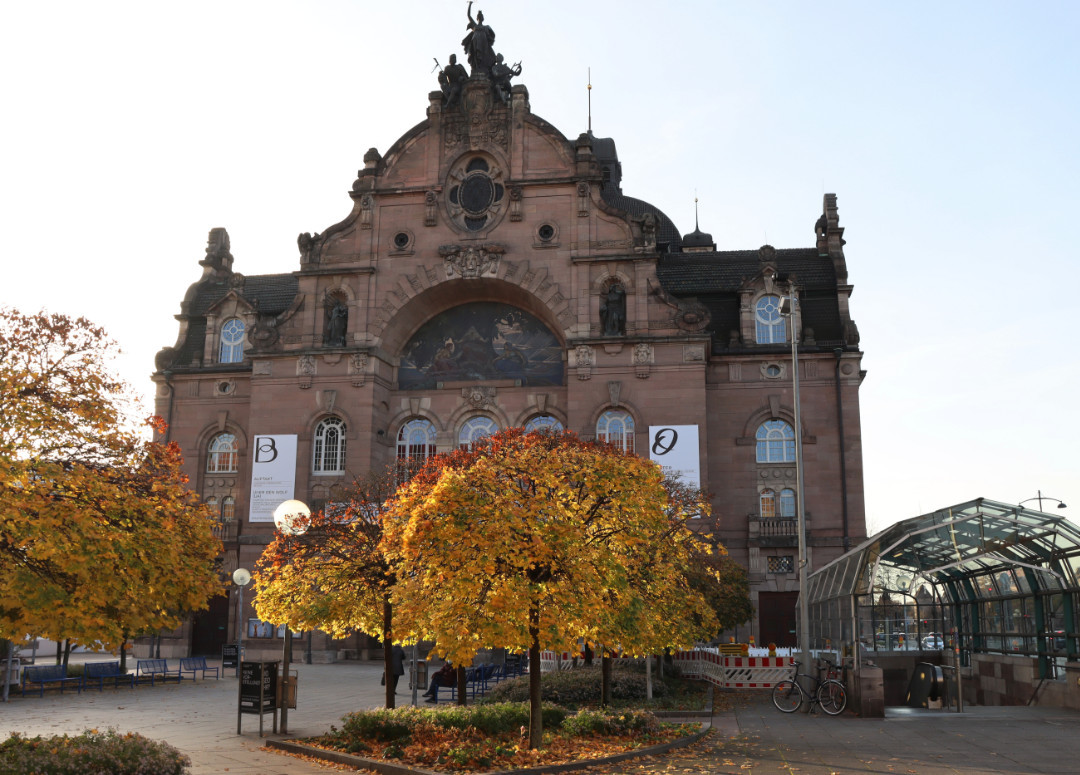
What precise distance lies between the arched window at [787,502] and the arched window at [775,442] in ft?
4.67

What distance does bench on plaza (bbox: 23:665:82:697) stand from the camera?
98.6 feet

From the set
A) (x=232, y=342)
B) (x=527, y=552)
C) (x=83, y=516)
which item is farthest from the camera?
(x=232, y=342)

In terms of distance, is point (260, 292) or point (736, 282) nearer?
point (736, 282)

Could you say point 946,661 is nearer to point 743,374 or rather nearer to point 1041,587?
point 1041,587

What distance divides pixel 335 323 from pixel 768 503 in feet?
73.3

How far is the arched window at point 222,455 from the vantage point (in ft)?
168

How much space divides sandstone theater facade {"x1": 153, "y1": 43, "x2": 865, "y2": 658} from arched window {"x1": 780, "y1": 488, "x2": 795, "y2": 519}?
69mm

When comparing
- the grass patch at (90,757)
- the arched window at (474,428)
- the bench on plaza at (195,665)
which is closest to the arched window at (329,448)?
the arched window at (474,428)

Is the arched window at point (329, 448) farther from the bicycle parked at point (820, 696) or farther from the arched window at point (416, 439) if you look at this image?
the bicycle parked at point (820, 696)

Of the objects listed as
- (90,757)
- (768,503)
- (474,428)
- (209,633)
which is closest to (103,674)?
(209,633)

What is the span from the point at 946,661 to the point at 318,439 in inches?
1154

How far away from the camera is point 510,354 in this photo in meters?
49.8

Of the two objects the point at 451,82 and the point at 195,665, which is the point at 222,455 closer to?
the point at 195,665

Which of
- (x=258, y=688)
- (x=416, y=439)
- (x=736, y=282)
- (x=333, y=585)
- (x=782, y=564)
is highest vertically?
(x=736, y=282)
